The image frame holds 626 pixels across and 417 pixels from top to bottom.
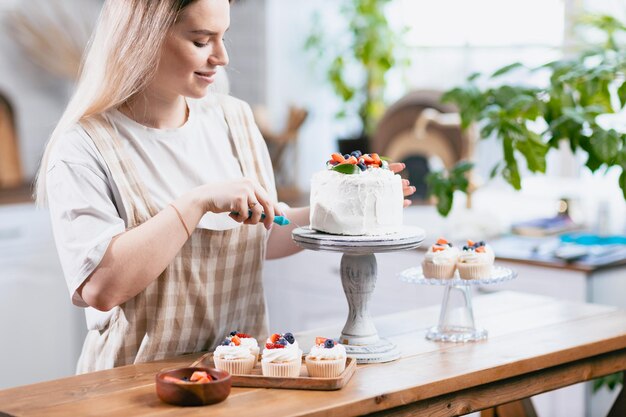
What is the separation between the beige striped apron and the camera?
193 cm

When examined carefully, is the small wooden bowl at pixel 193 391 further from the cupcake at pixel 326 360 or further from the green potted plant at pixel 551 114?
the green potted plant at pixel 551 114

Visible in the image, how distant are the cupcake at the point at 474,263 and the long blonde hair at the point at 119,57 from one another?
719 mm

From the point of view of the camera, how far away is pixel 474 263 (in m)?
2.08

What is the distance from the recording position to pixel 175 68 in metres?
1.90

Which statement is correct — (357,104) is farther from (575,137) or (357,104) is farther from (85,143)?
(85,143)

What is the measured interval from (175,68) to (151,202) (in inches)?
10.0

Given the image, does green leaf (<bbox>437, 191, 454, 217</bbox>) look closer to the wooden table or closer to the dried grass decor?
the wooden table

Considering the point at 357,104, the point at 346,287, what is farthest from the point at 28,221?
the point at 346,287

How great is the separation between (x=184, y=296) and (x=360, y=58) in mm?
2561

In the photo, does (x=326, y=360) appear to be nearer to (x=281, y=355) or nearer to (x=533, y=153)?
(x=281, y=355)

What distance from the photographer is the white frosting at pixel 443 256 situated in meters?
2.09

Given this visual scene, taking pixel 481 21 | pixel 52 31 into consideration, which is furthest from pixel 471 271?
pixel 52 31

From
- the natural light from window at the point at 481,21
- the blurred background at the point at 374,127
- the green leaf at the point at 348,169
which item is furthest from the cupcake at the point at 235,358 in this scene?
the natural light from window at the point at 481,21

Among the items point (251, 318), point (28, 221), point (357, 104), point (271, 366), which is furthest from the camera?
point (357, 104)
